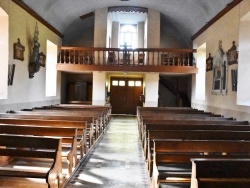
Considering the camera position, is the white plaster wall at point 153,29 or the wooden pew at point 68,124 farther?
the white plaster wall at point 153,29

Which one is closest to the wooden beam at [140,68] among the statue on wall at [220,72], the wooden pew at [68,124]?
the statue on wall at [220,72]

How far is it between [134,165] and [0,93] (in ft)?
16.0

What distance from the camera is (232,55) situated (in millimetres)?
8656

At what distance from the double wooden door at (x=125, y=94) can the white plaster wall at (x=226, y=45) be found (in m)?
6.30

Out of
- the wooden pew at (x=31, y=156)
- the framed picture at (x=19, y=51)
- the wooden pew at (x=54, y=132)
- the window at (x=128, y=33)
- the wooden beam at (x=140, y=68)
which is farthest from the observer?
the window at (x=128, y=33)

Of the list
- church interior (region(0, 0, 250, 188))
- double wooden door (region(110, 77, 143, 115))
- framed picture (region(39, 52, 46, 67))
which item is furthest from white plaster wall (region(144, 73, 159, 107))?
framed picture (region(39, 52, 46, 67))

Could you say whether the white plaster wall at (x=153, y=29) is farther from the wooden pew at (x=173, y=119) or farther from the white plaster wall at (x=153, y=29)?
the wooden pew at (x=173, y=119)

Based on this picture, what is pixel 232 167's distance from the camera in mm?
2480

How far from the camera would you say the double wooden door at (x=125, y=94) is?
719 inches

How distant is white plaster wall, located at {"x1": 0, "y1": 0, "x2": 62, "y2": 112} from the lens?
28.9 feet

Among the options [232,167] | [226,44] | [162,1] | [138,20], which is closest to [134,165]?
[232,167]

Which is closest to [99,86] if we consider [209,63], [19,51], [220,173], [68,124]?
[209,63]

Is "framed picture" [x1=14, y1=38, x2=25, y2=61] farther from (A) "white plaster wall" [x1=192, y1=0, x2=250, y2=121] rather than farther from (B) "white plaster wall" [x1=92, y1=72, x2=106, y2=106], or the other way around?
(A) "white plaster wall" [x1=192, y1=0, x2=250, y2=121]

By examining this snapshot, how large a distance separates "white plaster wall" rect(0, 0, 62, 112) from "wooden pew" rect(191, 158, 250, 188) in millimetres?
7036
